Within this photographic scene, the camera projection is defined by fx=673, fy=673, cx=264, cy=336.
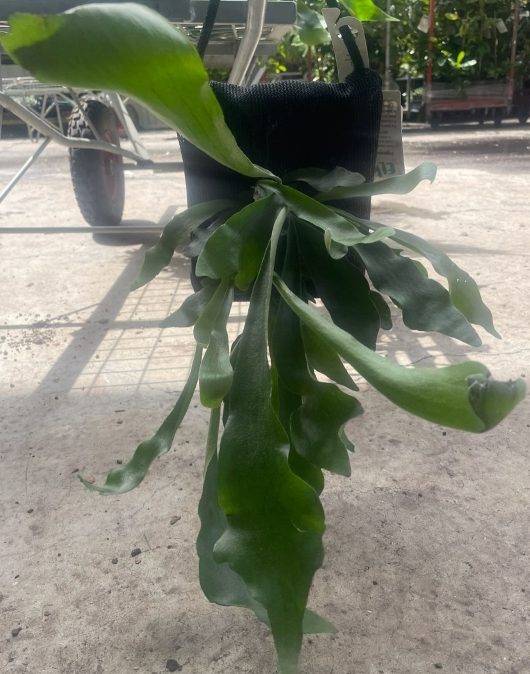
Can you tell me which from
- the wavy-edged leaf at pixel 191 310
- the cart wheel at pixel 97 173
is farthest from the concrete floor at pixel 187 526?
the cart wheel at pixel 97 173

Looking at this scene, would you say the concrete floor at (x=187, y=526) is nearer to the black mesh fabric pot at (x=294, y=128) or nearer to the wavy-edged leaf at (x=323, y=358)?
the wavy-edged leaf at (x=323, y=358)

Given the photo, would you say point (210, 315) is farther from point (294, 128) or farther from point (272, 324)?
point (294, 128)

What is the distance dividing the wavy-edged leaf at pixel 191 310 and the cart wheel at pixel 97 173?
6.30ft

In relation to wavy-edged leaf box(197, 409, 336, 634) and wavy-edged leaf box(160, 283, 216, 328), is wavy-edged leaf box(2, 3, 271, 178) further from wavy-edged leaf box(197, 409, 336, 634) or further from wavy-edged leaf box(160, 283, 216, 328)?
wavy-edged leaf box(197, 409, 336, 634)

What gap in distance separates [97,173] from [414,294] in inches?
79.0

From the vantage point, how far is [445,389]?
14.4 inches

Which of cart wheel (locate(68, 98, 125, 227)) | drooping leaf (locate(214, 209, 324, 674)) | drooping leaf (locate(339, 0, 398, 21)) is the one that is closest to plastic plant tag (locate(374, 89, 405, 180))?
drooping leaf (locate(339, 0, 398, 21))

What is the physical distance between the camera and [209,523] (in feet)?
1.86

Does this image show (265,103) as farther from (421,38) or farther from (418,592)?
(421,38)

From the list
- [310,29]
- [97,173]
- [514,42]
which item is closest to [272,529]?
[310,29]

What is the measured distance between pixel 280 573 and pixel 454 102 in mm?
6609

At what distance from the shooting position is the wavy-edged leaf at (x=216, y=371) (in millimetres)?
450

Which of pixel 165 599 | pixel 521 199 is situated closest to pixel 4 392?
pixel 165 599

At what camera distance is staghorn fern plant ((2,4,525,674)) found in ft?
1.17
